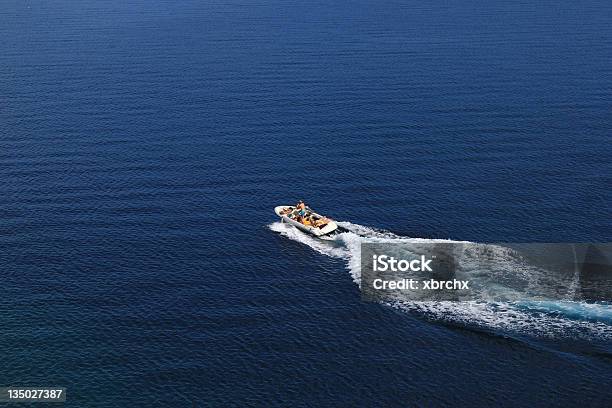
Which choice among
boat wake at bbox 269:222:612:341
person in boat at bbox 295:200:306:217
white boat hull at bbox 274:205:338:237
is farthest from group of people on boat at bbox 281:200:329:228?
boat wake at bbox 269:222:612:341

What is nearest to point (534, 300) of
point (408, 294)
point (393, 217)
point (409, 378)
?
point (408, 294)

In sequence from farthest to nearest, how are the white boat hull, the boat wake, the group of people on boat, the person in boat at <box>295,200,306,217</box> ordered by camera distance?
1. the person in boat at <box>295,200,306,217</box>
2. the group of people on boat
3. the white boat hull
4. the boat wake

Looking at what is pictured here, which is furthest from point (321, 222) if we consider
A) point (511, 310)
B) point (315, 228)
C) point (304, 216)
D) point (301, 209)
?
point (511, 310)

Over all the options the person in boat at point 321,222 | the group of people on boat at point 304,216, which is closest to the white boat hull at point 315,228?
the person in boat at point 321,222

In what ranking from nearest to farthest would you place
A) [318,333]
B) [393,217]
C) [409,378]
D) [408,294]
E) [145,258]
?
[409,378]
[318,333]
[408,294]
[145,258]
[393,217]

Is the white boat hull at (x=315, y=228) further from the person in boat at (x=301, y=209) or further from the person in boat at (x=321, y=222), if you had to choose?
the person in boat at (x=301, y=209)

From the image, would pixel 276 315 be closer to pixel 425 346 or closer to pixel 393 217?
pixel 425 346

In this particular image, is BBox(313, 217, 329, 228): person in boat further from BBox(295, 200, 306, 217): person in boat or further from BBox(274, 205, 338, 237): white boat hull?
BBox(295, 200, 306, 217): person in boat

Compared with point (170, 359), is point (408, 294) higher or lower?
higher
